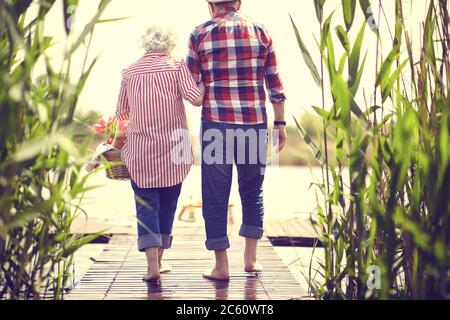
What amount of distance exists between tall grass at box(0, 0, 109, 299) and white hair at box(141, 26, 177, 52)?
1.26 m

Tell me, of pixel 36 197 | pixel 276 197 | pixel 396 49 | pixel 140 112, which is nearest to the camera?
pixel 36 197

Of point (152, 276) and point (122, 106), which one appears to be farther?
point (122, 106)

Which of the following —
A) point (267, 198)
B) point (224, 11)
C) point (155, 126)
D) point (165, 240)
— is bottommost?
point (267, 198)

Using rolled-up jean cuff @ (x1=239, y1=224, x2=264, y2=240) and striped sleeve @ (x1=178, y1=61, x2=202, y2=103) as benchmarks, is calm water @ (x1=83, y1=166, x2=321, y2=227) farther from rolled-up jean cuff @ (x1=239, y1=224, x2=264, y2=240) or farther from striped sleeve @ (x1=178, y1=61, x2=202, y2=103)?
striped sleeve @ (x1=178, y1=61, x2=202, y2=103)

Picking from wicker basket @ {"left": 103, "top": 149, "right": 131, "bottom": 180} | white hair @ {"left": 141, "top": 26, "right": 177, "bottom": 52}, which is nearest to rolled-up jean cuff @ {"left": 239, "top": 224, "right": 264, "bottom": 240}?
wicker basket @ {"left": 103, "top": 149, "right": 131, "bottom": 180}

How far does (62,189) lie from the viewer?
2615mm

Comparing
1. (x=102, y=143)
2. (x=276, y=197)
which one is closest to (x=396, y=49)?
(x=102, y=143)

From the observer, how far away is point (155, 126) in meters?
3.93

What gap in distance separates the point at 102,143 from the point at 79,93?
1.46 m

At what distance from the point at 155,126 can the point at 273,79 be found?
65 cm

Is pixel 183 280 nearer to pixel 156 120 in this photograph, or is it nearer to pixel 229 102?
pixel 156 120

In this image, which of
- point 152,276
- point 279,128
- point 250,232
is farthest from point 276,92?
point 152,276

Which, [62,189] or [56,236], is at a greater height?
[62,189]
